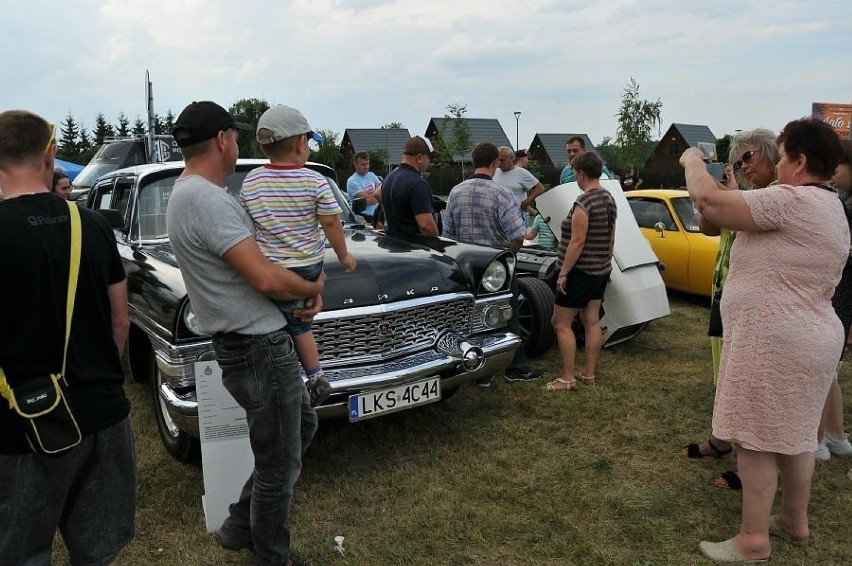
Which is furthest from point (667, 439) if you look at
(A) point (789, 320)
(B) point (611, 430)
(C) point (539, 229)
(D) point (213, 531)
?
(C) point (539, 229)

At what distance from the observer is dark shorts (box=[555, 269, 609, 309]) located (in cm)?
492

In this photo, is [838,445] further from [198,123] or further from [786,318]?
[198,123]

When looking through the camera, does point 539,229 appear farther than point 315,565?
Yes

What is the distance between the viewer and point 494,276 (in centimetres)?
432

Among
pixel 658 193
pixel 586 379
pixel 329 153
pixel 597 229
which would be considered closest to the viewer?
pixel 597 229

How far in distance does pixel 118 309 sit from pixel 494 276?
2.61m

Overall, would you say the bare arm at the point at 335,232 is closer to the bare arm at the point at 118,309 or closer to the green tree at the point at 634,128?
the bare arm at the point at 118,309

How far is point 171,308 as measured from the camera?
3279 millimetres

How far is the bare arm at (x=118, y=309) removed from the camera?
2111 mm

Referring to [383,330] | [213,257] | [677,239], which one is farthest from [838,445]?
[677,239]

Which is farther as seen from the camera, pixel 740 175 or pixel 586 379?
pixel 586 379

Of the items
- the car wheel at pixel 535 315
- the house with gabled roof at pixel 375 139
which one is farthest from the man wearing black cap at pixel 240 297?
the house with gabled roof at pixel 375 139

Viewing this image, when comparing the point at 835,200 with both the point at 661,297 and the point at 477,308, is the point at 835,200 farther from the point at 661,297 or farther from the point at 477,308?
the point at 661,297

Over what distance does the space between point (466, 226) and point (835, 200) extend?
2.91 meters
